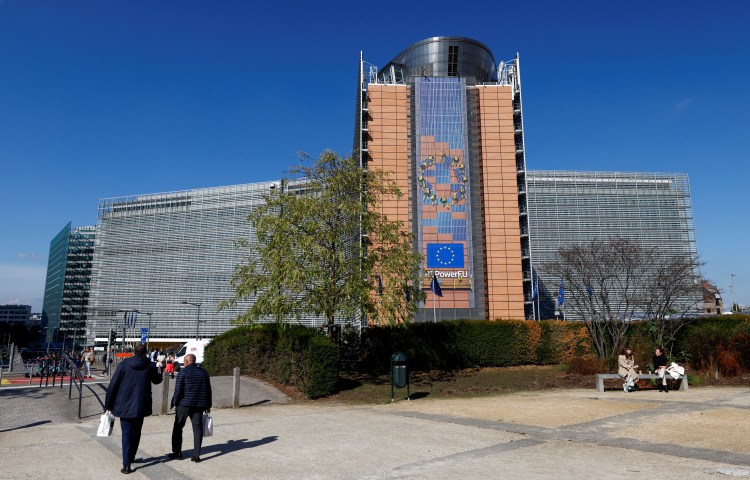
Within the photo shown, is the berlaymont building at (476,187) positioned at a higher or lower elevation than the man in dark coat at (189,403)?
higher

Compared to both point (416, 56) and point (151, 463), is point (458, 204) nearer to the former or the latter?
point (416, 56)

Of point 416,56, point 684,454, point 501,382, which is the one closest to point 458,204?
point 416,56

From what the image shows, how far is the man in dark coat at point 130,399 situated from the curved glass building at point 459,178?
57.2 meters

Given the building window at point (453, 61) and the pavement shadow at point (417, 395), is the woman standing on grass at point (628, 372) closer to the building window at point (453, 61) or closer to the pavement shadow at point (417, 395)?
the pavement shadow at point (417, 395)

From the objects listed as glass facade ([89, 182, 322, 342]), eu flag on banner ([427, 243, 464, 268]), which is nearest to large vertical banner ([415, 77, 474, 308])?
eu flag on banner ([427, 243, 464, 268])

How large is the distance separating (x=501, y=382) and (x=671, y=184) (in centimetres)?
10717

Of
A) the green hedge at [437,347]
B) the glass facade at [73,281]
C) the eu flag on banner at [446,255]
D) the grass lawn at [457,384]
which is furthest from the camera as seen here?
the glass facade at [73,281]

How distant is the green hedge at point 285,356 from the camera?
1688cm

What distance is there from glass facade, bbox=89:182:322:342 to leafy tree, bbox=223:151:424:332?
101824mm

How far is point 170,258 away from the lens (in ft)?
419

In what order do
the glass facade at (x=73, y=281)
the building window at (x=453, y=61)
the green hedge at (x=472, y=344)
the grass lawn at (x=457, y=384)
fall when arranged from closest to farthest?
1. the grass lawn at (x=457, y=384)
2. the green hedge at (x=472, y=344)
3. the building window at (x=453, y=61)
4. the glass facade at (x=73, y=281)

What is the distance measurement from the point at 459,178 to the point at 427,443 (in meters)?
60.4

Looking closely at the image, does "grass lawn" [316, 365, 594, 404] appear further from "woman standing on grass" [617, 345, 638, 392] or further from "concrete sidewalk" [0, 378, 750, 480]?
"concrete sidewalk" [0, 378, 750, 480]

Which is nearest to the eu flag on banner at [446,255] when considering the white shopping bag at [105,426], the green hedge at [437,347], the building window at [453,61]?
the building window at [453,61]
